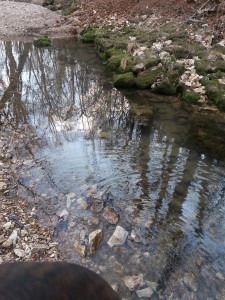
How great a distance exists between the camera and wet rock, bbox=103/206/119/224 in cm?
442

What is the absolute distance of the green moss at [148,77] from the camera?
9.74m

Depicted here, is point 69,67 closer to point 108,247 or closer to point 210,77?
point 210,77

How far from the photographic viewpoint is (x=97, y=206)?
4.66 metres

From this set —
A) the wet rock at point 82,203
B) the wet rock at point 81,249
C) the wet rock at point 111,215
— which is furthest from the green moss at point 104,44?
the wet rock at point 81,249

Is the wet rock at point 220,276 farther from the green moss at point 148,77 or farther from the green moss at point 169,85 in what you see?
the green moss at point 148,77

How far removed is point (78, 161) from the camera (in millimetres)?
5887

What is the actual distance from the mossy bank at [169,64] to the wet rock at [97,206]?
5188mm

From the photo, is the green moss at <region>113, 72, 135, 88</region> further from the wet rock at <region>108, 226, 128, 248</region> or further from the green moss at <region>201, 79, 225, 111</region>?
the wet rock at <region>108, 226, 128, 248</region>

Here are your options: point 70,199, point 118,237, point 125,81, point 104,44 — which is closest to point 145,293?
point 118,237

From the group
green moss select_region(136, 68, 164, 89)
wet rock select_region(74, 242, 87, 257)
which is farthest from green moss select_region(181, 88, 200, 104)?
wet rock select_region(74, 242, 87, 257)

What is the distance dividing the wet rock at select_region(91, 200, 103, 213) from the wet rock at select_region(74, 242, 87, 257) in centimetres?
69

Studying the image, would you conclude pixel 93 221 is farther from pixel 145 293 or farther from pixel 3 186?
pixel 3 186

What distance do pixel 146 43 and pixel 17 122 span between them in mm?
7492

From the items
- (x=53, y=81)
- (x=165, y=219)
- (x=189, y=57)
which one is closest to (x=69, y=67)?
(x=53, y=81)
